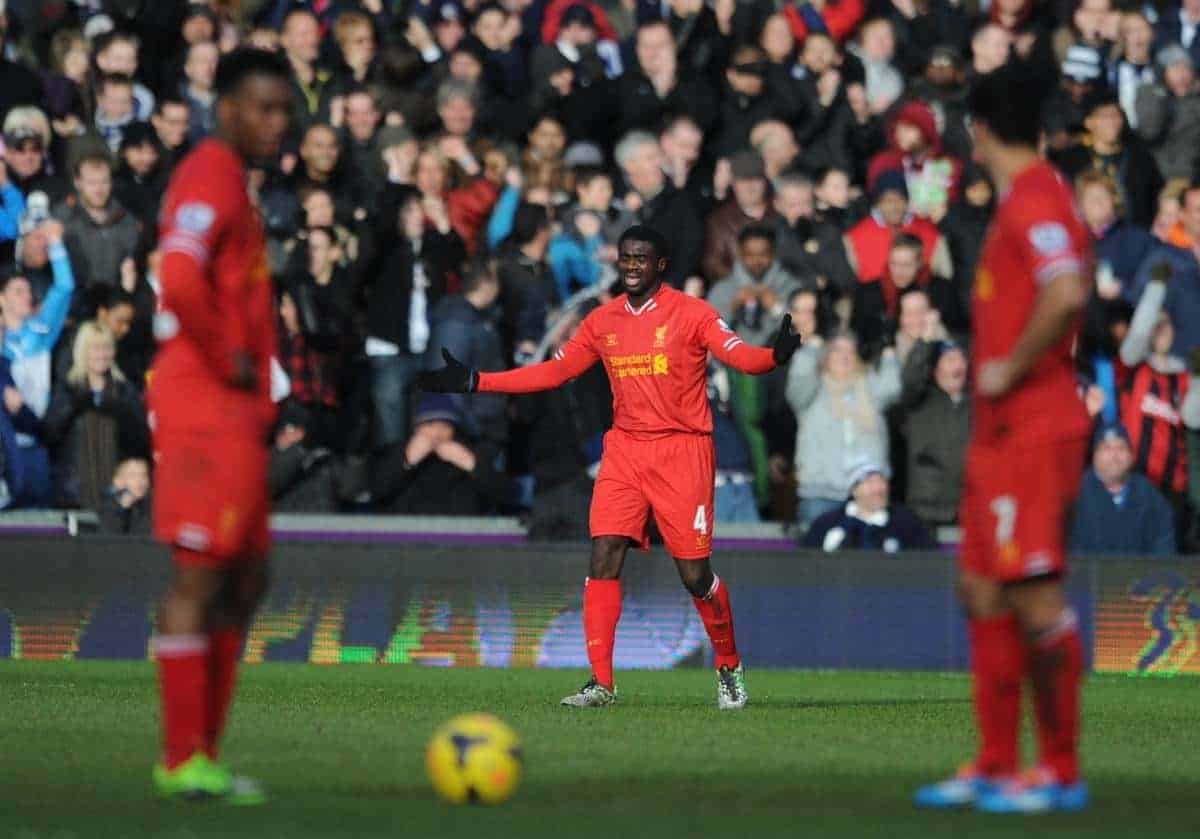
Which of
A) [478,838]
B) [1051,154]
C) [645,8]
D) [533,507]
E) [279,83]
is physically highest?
[645,8]

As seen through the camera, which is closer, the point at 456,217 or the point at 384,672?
the point at 384,672

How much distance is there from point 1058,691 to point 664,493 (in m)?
5.28

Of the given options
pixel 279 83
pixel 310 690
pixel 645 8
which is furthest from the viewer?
pixel 645 8

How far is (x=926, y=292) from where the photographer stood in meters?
18.1

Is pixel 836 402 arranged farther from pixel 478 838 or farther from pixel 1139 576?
pixel 478 838

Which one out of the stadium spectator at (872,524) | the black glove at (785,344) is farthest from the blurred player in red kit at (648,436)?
the stadium spectator at (872,524)

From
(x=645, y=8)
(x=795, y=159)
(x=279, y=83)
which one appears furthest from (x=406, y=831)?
(x=645, y=8)

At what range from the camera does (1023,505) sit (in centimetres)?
743

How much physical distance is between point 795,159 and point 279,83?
40.4 feet

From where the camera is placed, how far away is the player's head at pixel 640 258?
12.5 m

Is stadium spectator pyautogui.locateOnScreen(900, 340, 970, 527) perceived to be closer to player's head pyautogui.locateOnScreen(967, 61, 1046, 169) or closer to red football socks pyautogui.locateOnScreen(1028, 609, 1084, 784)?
player's head pyautogui.locateOnScreen(967, 61, 1046, 169)

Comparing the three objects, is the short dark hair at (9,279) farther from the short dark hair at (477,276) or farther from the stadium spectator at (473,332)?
the short dark hair at (477,276)

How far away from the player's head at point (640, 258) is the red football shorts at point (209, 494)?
16.6ft

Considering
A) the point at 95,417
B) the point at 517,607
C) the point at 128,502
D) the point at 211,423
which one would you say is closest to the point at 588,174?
the point at 517,607
